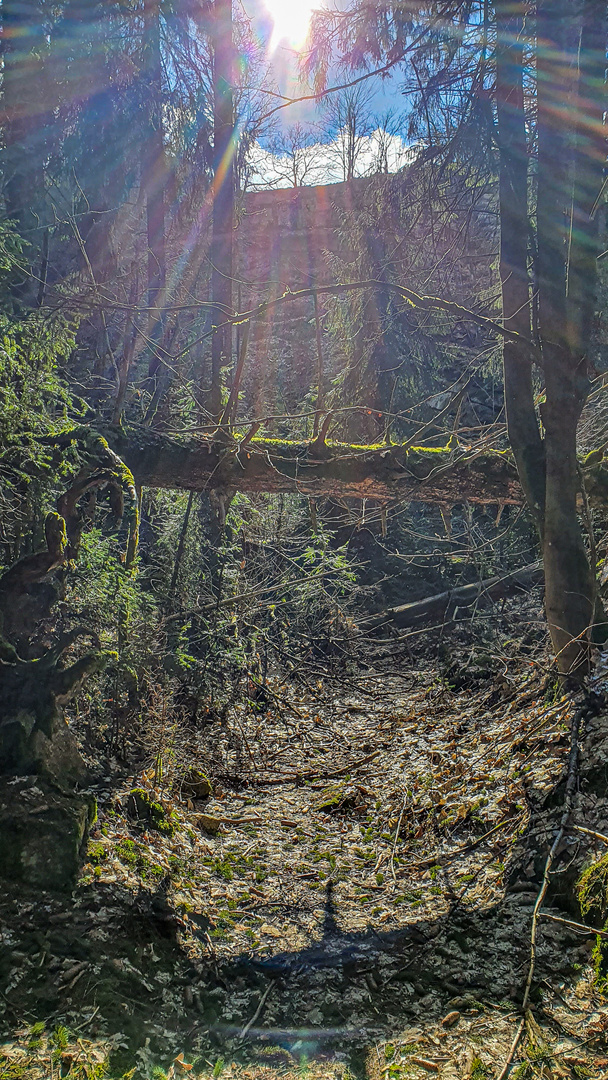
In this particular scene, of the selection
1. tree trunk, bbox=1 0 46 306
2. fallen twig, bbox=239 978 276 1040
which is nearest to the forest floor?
fallen twig, bbox=239 978 276 1040

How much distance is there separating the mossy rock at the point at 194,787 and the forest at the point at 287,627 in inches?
1.6

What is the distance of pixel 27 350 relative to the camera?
17.6ft

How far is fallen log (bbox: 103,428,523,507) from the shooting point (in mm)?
6816

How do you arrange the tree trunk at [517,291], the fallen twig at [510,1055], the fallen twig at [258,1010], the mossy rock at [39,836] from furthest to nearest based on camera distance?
the tree trunk at [517,291] → the mossy rock at [39,836] → the fallen twig at [258,1010] → the fallen twig at [510,1055]

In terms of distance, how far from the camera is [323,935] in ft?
13.8

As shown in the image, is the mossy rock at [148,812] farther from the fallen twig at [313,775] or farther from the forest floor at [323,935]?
the fallen twig at [313,775]

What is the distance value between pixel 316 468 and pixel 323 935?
4318mm

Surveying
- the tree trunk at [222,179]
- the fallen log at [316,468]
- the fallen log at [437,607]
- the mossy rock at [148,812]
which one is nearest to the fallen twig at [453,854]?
the mossy rock at [148,812]

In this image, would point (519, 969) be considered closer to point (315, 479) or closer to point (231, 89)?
point (315, 479)

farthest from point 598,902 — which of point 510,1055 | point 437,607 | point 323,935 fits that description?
point 437,607

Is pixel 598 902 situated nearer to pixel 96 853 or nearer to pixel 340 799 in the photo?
pixel 96 853

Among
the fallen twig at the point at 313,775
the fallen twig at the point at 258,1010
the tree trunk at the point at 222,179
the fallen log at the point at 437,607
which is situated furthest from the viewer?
the fallen log at the point at 437,607

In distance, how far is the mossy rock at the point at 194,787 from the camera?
20.8ft

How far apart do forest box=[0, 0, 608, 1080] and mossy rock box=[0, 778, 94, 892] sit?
17 millimetres
